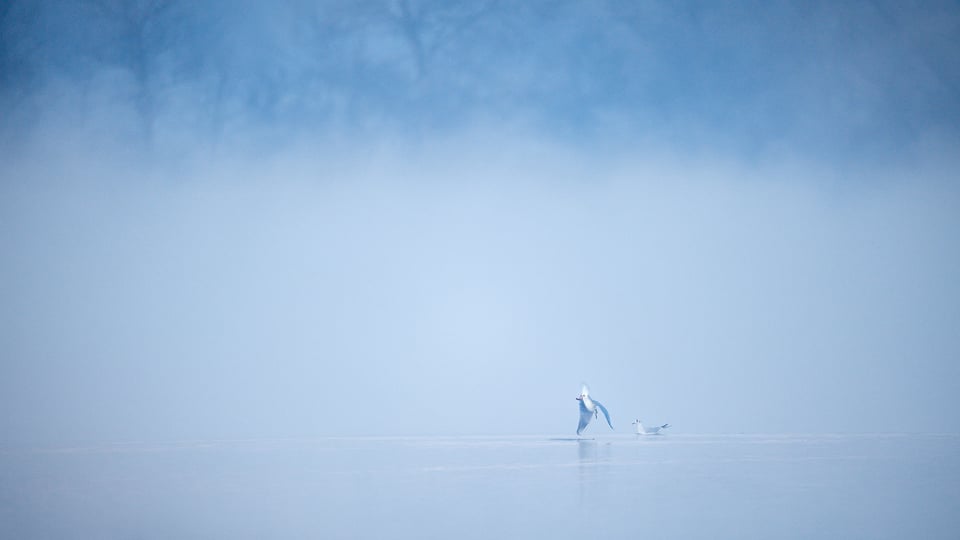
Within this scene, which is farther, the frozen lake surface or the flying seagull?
the flying seagull

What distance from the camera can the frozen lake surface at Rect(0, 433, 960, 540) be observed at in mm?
3104

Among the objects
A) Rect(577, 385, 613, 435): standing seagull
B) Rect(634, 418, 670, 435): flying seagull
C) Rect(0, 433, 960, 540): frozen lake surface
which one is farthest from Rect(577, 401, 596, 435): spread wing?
Rect(0, 433, 960, 540): frozen lake surface

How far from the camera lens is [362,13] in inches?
384

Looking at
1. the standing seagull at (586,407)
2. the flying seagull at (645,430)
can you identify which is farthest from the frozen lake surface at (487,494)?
the flying seagull at (645,430)

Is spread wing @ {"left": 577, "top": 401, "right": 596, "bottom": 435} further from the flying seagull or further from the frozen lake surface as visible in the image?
the frozen lake surface

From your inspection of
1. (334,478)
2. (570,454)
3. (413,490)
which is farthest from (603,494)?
(570,454)

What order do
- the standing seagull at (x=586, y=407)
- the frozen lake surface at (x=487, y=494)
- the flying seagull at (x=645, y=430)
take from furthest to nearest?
1. the flying seagull at (x=645, y=430)
2. the standing seagull at (x=586, y=407)
3. the frozen lake surface at (x=487, y=494)

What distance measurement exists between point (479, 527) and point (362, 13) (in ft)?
25.6

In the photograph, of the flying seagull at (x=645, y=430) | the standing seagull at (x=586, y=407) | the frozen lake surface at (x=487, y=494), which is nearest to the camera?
the frozen lake surface at (x=487, y=494)

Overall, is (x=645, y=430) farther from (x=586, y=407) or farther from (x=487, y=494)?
(x=487, y=494)

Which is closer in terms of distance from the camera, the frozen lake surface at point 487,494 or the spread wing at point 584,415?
the frozen lake surface at point 487,494

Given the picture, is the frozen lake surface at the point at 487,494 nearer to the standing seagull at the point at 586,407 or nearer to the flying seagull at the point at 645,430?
the standing seagull at the point at 586,407

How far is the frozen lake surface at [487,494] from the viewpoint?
3.10 metres

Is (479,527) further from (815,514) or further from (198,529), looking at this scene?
(815,514)
